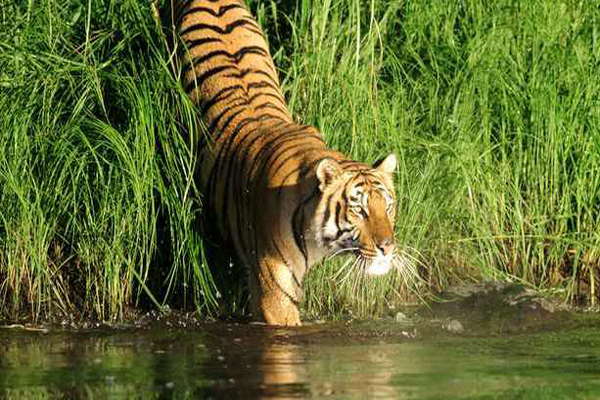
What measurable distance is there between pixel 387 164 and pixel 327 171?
413 millimetres

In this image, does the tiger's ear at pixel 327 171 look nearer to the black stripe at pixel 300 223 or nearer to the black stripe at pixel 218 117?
the black stripe at pixel 300 223

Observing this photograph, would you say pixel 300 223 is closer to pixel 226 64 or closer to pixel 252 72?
pixel 252 72

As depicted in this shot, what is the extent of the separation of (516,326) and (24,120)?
263 cm

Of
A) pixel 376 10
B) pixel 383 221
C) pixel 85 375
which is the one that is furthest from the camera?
pixel 376 10

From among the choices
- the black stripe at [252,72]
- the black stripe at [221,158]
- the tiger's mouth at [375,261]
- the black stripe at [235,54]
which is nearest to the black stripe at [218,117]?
the black stripe at [221,158]

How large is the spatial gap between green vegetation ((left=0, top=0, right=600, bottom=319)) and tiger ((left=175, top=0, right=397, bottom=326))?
197 mm

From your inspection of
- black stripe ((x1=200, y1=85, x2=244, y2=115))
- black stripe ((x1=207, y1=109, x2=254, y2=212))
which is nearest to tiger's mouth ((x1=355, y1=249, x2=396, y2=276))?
black stripe ((x1=207, y1=109, x2=254, y2=212))

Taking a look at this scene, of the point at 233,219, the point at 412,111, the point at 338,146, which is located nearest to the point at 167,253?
the point at 233,219

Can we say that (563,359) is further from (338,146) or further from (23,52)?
(23,52)

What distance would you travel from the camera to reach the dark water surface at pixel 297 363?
532cm

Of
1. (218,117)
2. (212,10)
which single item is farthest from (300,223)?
(212,10)

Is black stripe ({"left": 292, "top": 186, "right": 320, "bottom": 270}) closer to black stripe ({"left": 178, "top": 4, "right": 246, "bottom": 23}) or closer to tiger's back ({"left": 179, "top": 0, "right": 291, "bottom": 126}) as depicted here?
tiger's back ({"left": 179, "top": 0, "right": 291, "bottom": 126})

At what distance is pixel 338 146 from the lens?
26.1 feet

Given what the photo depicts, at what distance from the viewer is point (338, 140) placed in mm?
7984
